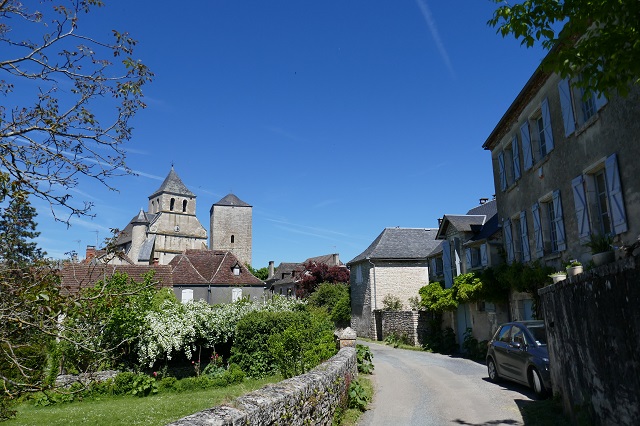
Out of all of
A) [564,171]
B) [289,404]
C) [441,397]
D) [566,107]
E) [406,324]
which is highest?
[566,107]

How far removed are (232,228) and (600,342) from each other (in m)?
84.8

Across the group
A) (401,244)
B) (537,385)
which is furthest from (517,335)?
(401,244)

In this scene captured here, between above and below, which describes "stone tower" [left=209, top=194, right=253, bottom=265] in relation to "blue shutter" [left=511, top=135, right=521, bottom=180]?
above

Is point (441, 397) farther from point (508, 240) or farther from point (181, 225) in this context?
point (181, 225)

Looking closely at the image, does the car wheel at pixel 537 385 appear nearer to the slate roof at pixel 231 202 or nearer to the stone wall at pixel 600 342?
the stone wall at pixel 600 342

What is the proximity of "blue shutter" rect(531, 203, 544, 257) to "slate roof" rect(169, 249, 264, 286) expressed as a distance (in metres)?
26.9

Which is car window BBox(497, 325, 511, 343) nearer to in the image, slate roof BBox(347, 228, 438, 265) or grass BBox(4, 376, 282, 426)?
grass BBox(4, 376, 282, 426)

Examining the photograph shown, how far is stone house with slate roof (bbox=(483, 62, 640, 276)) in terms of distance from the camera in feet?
32.2

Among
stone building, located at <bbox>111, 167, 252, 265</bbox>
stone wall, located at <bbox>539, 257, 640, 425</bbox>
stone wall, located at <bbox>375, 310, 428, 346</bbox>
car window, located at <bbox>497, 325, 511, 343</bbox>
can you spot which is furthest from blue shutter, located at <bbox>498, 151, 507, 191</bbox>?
stone building, located at <bbox>111, 167, 252, 265</bbox>

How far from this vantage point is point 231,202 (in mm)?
89125

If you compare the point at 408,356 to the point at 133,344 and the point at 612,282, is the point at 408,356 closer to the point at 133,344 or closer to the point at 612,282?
the point at 133,344

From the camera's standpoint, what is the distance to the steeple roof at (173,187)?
277 feet

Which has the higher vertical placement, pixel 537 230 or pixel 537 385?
pixel 537 230

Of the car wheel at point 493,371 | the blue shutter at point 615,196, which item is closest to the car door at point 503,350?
the car wheel at point 493,371
